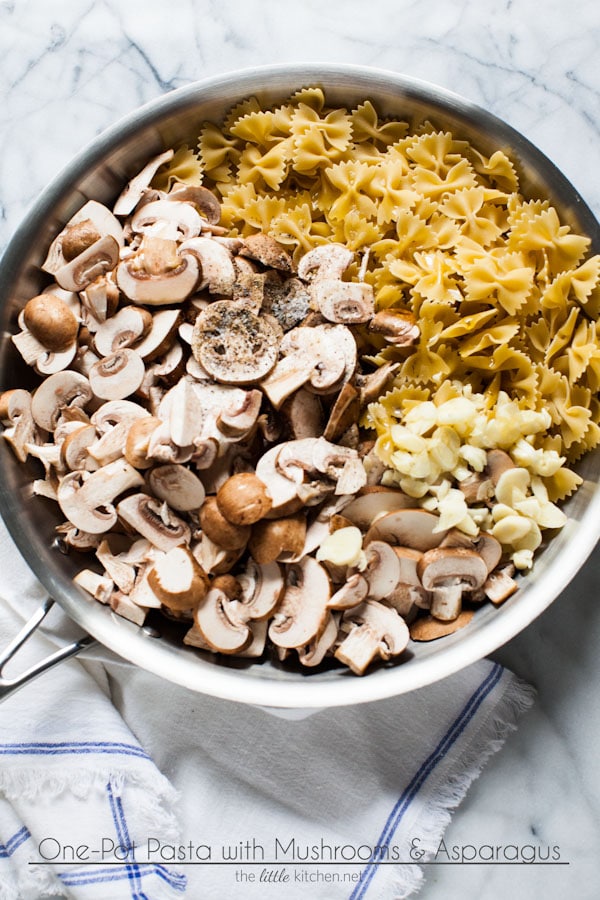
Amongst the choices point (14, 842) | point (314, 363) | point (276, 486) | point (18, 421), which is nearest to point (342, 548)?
point (276, 486)

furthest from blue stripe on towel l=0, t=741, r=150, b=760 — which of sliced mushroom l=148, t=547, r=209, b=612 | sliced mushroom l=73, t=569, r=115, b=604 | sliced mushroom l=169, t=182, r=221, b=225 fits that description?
sliced mushroom l=169, t=182, r=221, b=225

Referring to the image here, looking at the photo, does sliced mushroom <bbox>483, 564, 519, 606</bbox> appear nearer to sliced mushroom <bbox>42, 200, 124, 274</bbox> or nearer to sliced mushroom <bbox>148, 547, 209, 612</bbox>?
sliced mushroom <bbox>148, 547, 209, 612</bbox>

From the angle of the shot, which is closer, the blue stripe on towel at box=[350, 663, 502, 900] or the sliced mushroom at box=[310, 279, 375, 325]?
the sliced mushroom at box=[310, 279, 375, 325]

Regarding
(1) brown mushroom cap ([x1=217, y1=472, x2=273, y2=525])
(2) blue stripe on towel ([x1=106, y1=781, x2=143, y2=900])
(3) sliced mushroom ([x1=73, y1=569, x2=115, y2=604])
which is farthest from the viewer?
(2) blue stripe on towel ([x1=106, y1=781, x2=143, y2=900])

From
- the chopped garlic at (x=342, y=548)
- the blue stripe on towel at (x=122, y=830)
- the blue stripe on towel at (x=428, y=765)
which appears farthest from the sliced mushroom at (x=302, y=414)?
the blue stripe on towel at (x=122, y=830)

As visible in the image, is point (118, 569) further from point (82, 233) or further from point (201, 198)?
point (201, 198)

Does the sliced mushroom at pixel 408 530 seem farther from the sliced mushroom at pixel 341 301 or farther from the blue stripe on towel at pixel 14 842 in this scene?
Result: the blue stripe on towel at pixel 14 842
